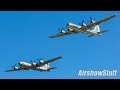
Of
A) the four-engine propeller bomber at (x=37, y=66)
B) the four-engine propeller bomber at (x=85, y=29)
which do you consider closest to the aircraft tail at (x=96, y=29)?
the four-engine propeller bomber at (x=85, y=29)

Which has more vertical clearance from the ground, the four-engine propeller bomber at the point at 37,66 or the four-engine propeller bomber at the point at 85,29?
the four-engine propeller bomber at the point at 85,29

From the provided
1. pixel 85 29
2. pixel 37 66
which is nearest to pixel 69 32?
pixel 85 29

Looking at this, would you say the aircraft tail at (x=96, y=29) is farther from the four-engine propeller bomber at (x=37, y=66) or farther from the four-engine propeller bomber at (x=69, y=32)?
the four-engine propeller bomber at (x=37, y=66)

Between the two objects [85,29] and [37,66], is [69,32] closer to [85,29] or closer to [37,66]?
[85,29]

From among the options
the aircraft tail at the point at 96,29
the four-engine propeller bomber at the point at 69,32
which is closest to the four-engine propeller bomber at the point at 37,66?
the four-engine propeller bomber at the point at 69,32

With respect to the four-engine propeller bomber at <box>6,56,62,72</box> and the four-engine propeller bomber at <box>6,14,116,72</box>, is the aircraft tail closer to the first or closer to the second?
the four-engine propeller bomber at <box>6,14,116,72</box>

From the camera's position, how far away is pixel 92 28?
17.5m

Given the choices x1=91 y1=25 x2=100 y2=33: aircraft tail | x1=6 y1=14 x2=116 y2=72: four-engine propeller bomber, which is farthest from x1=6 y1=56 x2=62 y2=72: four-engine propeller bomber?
x1=91 y1=25 x2=100 y2=33: aircraft tail

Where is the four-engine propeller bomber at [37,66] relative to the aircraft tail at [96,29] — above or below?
below
